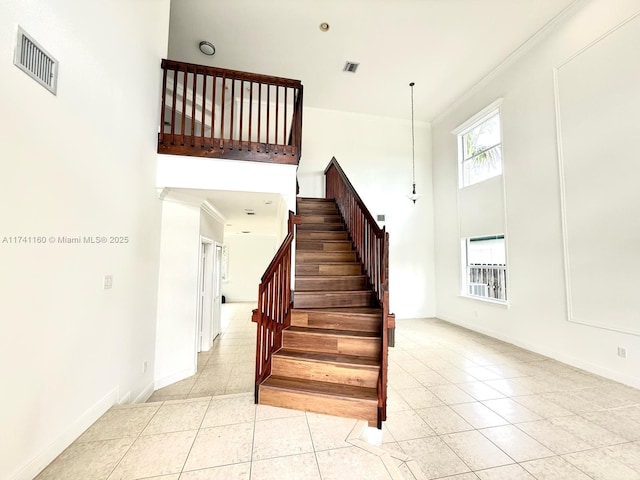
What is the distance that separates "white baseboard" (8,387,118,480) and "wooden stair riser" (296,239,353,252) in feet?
9.27

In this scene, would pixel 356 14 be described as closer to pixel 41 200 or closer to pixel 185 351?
pixel 41 200

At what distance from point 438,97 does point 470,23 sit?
197 cm

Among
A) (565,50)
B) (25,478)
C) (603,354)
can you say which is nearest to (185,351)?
(25,478)

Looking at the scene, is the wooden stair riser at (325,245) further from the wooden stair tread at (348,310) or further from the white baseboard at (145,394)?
the white baseboard at (145,394)

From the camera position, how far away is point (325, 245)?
4.46 metres

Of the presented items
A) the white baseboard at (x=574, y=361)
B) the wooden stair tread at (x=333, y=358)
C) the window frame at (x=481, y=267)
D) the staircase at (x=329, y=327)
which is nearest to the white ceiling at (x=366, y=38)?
the staircase at (x=329, y=327)

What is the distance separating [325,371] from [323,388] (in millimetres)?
180

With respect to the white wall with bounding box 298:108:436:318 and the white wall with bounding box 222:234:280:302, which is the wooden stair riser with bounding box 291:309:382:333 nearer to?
the white wall with bounding box 298:108:436:318

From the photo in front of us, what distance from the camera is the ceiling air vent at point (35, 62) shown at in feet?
4.69

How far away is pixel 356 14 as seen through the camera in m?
4.14

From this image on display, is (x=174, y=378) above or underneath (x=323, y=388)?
underneath

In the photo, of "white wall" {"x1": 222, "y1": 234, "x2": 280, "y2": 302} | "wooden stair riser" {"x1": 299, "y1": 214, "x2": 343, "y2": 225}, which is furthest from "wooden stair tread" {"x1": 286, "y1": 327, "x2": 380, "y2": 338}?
"white wall" {"x1": 222, "y1": 234, "x2": 280, "y2": 302}

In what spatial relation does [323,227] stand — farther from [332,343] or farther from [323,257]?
[332,343]

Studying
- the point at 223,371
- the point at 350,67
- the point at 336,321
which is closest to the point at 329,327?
the point at 336,321
